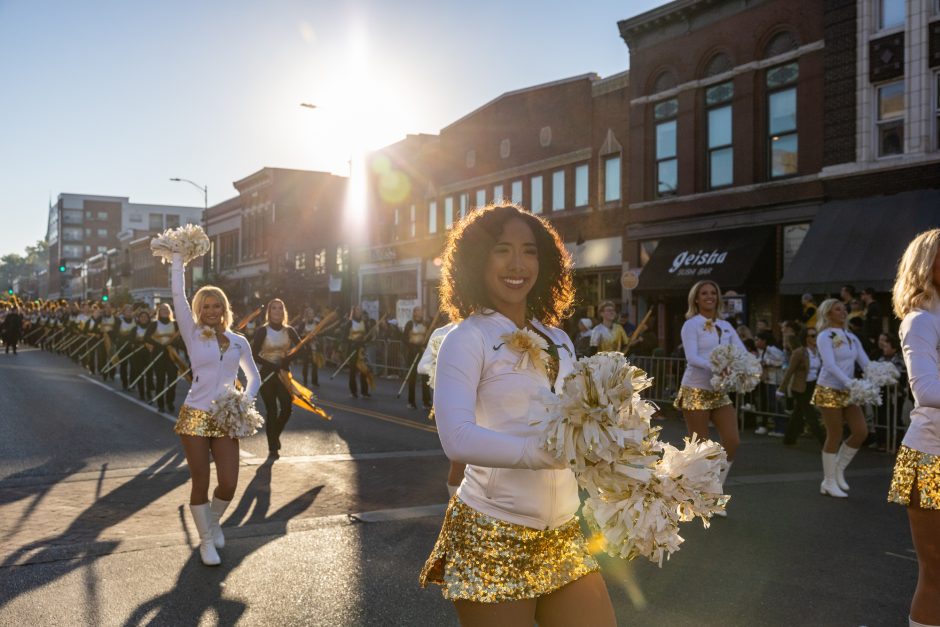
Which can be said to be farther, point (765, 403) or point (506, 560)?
point (765, 403)

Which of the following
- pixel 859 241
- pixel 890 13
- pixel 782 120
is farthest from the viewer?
pixel 782 120

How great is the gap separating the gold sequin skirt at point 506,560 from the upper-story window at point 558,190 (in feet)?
88.9

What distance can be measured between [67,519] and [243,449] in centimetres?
411

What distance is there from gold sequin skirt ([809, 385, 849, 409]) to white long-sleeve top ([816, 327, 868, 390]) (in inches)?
1.7

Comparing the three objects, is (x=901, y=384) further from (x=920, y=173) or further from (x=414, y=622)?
(x=414, y=622)

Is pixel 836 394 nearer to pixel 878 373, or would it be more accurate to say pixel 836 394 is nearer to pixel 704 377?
pixel 878 373

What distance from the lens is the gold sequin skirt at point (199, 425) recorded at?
6102 mm

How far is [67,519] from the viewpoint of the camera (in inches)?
282

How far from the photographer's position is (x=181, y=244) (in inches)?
256

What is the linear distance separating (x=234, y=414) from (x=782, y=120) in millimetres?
18395

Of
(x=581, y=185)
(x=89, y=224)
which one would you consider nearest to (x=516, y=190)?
(x=581, y=185)

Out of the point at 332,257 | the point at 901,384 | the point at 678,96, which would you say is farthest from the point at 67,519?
the point at 332,257

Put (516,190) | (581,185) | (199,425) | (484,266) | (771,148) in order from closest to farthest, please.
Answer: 1. (484,266)
2. (199,425)
3. (771,148)
4. (581,185)
5. (516,190)

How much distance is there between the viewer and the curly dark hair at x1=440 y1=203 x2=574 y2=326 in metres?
2.76
